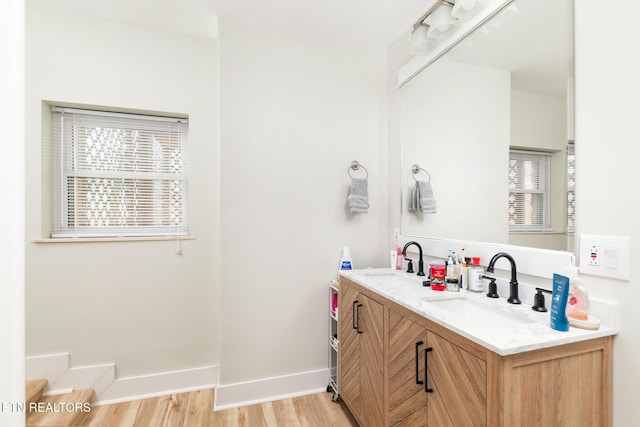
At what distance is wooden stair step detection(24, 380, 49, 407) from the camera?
69.5 inches

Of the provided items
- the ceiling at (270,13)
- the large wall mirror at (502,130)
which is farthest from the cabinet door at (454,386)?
the ceiling at (270,13)

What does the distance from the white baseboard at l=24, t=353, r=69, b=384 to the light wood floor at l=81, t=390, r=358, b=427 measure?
12.9 inches

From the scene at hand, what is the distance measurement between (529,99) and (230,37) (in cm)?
176

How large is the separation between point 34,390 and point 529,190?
9.56ft

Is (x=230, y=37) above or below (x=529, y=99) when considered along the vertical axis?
above

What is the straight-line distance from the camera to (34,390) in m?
1.81

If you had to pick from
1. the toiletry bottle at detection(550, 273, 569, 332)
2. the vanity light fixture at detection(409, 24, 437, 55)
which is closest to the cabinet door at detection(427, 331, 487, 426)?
the toiletry bottle at detection(550, 273, 569, 332)

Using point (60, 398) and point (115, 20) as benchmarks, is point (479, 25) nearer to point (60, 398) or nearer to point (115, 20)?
point (115, 20)

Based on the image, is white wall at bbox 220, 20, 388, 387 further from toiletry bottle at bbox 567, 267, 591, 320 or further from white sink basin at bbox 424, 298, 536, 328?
toiletry bottle at bbox 567, 267, 591, 320

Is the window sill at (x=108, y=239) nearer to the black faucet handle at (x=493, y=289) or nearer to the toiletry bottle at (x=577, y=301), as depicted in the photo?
the black faucet handle at (x=493, y=289)

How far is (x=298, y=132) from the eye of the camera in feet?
6.91

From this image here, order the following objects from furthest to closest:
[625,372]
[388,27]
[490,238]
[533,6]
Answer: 1. [388,27]
2. [490,238]
3. [533,6]
4. [625,372]

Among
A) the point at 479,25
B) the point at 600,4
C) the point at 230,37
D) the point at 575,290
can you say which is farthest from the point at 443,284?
the point at 230,37

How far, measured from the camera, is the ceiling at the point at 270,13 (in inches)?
72.1
